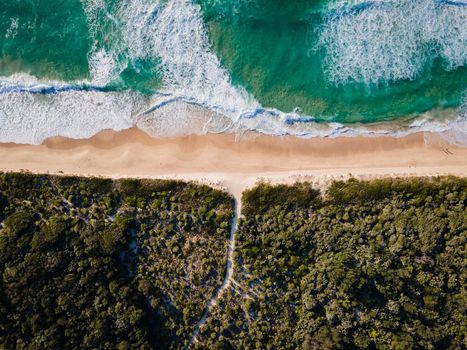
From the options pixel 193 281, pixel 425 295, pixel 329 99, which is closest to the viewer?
pixel 425 295

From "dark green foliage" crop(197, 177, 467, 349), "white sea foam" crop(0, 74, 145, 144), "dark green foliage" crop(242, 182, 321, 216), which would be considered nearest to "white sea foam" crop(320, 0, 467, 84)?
"dark green foliage" crop(197, 177, 467, 349)

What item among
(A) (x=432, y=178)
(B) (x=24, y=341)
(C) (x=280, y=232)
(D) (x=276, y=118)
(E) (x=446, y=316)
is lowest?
(B) (x=24, y=341)

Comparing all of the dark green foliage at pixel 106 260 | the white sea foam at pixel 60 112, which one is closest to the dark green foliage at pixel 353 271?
the dark green foliage at pixel 106 260

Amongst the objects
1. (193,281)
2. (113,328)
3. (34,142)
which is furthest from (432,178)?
(34,142)

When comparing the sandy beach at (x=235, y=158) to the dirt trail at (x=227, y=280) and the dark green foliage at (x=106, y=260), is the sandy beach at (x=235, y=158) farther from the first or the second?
the dirt trail at (x=227, y=280)

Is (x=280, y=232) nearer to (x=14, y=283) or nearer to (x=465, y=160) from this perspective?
(x=465, y=160)

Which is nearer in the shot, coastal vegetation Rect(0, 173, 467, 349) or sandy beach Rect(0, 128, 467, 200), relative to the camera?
coastal vegetation Rect(0, 173, 467, 349)

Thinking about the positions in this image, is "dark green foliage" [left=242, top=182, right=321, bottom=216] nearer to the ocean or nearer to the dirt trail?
the dirt trail
